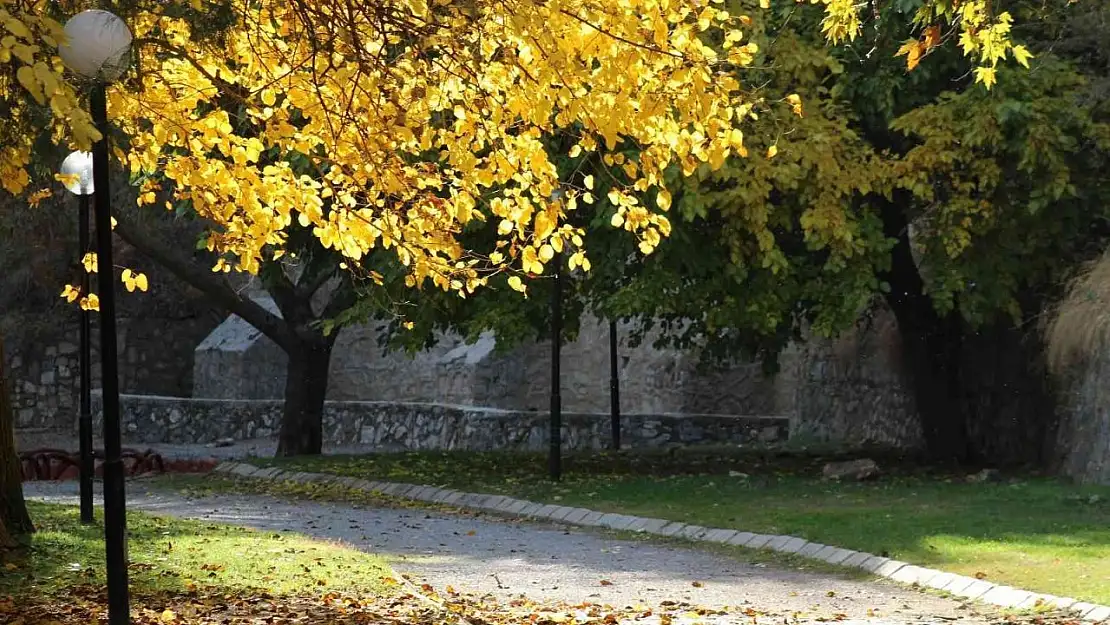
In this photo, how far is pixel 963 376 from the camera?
69.6 ft

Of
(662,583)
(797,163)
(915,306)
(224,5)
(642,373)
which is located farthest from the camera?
(642,373)

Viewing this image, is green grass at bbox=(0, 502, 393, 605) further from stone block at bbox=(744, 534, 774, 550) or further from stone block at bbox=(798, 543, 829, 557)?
stone block at bbox=(798, 543, 829, 557)

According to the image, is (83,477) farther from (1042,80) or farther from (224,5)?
(1042,80)

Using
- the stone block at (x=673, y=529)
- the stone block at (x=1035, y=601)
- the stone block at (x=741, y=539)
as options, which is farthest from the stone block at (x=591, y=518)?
the stone block at (x=1035, y=601)

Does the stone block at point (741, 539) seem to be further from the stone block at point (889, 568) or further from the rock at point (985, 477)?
the rock at point (985, 477)

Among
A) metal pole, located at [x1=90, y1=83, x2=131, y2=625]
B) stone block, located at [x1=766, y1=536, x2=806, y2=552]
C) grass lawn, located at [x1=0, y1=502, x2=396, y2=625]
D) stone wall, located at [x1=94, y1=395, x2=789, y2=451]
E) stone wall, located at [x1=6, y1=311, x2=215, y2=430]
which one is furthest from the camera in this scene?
stone wall, located at [x1=6, y1=311, x2=215, y2=430]

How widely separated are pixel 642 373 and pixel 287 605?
20.5 meters

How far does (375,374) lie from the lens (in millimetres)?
33719

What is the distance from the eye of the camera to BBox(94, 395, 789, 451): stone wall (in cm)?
2652

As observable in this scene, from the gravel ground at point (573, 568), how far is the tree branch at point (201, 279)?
6.04 metres

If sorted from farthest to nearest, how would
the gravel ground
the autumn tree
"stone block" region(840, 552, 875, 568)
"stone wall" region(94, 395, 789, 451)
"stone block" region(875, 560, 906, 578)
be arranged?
"stone wall" region(94, 395, 789, 451)
"stone block" region(840, 552, 875, 568)
"stone block" region(875, 560, 906, 578)
the gravel ground
the autumn tree

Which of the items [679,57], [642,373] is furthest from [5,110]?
[642,373]

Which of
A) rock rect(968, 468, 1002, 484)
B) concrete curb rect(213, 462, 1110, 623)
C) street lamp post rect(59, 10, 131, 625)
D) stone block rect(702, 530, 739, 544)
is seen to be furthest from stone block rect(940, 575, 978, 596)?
rock rect(968, 468, 1002, 484)

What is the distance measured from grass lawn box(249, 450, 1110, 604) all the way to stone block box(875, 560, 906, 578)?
0.17 meters
